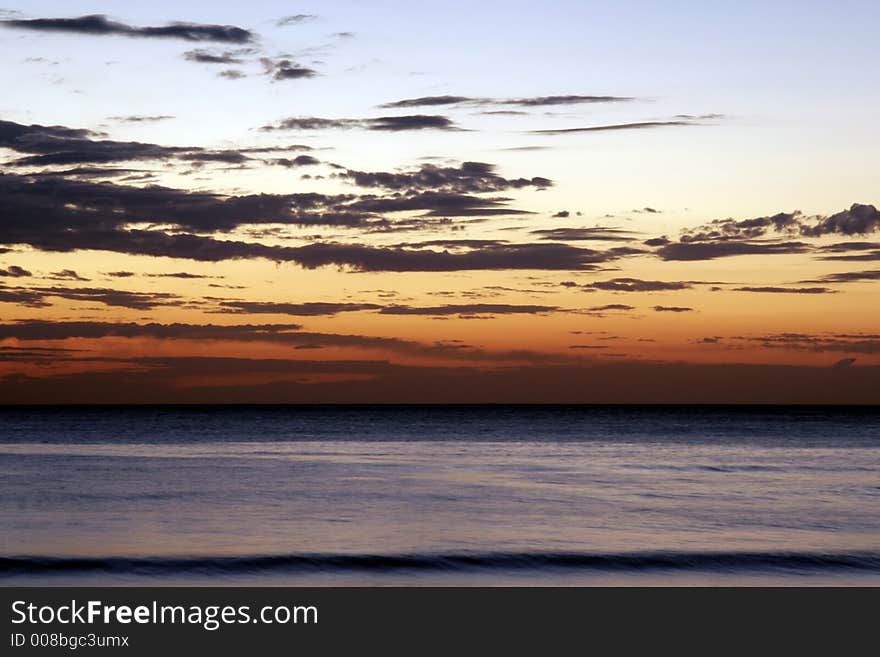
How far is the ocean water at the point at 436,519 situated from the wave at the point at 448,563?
0.08 m

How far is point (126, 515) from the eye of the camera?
3300 centimetres

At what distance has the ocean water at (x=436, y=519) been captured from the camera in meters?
24.5

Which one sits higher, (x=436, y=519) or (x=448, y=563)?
(x=436, y=519)

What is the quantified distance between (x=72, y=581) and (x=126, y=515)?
1016 centimetres

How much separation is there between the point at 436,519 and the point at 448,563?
7.01m

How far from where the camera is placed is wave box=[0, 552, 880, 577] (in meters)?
24.4

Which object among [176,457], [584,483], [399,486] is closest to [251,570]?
[399,486]

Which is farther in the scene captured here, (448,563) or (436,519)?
(436,519)

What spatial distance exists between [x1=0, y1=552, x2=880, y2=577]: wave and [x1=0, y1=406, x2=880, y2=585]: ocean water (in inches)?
3.2

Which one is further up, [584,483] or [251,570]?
[584,483]

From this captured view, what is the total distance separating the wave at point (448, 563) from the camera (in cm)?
2444

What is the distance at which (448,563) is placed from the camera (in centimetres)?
2569
